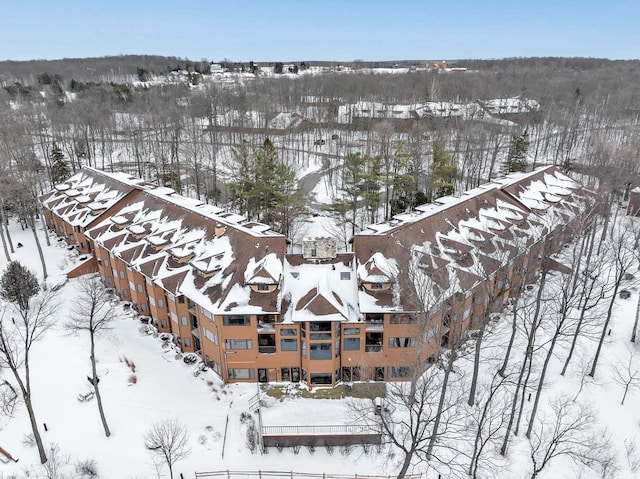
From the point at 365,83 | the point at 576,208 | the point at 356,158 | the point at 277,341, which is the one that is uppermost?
the point at 365,83

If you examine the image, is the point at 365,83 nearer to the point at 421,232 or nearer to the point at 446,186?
the point at 446,186

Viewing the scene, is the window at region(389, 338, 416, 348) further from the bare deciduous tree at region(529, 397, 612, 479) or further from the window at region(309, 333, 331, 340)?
the bare deciduous tree at region(529, 397, 612, 479)

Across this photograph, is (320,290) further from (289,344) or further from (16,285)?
(16,285)

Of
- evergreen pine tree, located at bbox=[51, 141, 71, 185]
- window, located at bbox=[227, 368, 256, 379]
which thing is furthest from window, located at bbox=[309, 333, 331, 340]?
evergreen pine tree, located at bbox=[51, 141, 71, 185]

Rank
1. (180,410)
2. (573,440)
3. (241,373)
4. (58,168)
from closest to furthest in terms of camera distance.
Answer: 1. (573,440)
2. (180,410)
3. (241,373)
4. (58,168)

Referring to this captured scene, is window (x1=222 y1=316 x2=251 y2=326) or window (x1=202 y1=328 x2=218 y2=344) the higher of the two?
window (x1=222 y1=316 x2=251 y2=326)

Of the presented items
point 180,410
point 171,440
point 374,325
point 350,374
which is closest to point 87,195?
point 180,410

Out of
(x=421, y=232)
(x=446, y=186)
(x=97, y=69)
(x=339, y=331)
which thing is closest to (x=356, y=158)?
(x=446, y=186)
